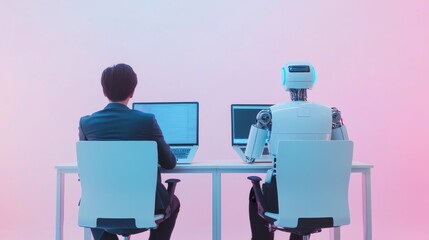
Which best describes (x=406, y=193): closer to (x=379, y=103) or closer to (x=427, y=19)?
(x=379, y=103)

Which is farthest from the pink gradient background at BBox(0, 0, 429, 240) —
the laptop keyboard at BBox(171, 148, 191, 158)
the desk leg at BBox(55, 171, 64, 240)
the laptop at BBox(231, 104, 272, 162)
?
the desk leg at BBox(55, 171, 64, 240)

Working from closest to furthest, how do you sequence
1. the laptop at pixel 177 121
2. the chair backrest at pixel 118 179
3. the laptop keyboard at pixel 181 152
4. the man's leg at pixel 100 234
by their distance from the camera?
the chair backrest at pixel 118 179 → the man's leg at pixel 100 234 → the laptop keyboard at pixel 181 152 → the laptop at pixel 177 121

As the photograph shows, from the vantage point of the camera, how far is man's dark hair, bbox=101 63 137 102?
199cm

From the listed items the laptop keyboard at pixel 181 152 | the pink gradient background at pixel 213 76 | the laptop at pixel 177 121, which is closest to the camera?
the laptop keyboard at pixel 181 152

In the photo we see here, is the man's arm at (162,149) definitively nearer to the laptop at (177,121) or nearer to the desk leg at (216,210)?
the desk leg at (216,210)

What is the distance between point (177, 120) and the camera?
8.82ft

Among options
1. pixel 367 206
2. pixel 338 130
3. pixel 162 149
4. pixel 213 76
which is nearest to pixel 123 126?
pixel 162 149

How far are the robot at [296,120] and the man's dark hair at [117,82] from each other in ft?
2.51

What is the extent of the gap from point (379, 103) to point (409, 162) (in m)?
0.63

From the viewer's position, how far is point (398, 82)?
383 cm

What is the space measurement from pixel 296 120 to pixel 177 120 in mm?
859

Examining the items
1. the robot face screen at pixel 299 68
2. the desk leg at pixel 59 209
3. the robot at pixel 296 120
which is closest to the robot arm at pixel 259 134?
the robot at pixel 296 120

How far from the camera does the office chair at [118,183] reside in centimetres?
181

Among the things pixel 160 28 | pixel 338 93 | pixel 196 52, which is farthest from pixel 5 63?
pixel 338 93
